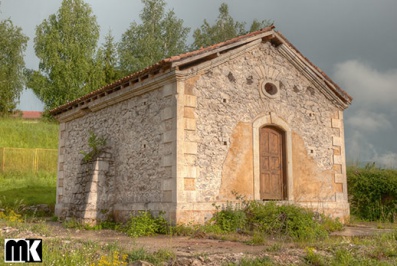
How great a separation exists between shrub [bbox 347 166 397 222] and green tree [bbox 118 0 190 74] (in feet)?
60.7

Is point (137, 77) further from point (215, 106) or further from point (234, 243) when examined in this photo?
point (234, 243)

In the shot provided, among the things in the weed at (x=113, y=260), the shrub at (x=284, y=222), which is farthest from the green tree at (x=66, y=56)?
the weed at (x=113, y=260)

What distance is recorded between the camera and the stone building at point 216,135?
1101cm

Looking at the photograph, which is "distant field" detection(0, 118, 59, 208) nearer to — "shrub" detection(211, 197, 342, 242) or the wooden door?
"shrub" detection(211, 197, 342, 242)

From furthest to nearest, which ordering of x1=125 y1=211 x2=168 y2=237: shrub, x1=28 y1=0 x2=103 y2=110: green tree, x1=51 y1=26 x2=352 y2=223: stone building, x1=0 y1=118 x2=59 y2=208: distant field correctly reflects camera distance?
x1=28 y1=0 x2=103 y2=110: green tree, x1=0 y1=118 x2=59 y2=208: distant field, x1=51 y1=26 x2=352 y2=223: stone building, x1=125 y1=211 x2=168 y2=237: shrub

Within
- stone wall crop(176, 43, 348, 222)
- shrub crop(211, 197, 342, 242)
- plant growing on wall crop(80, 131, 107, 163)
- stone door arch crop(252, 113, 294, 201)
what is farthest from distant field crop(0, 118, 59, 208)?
stone door arch crop(252, 113, 294, 201)

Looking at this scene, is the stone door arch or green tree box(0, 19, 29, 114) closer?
the stone door arch

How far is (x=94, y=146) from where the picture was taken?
44.1 ft

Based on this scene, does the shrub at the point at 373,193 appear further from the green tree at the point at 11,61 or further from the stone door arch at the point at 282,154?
the green tree at the point at 11,61

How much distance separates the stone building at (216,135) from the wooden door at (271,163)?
3 cm

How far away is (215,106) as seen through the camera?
11609 millimetres

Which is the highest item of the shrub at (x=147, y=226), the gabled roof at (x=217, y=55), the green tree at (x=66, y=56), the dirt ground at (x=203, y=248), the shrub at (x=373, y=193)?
the green tree at (x=66, y=56)

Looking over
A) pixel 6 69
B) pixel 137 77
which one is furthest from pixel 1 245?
pixel 6 69

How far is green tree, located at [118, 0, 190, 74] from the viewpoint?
31.0 meters
